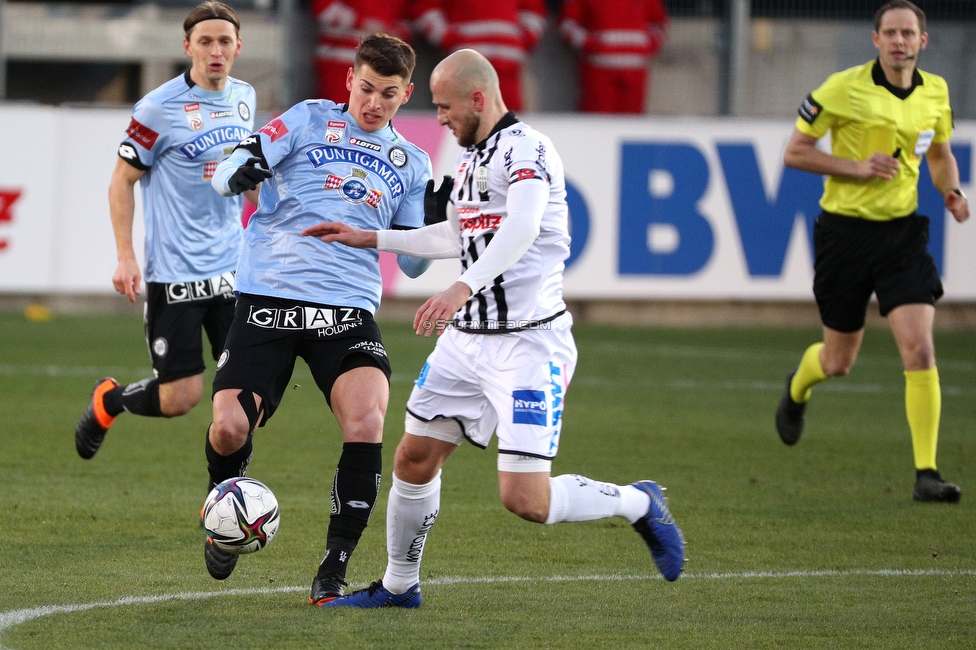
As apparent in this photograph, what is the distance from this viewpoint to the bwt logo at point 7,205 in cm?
1331

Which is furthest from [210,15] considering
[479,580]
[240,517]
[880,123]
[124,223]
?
[880,123]

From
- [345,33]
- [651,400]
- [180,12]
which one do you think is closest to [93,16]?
[180,12]

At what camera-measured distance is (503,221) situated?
461 cm

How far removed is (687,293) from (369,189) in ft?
30.4

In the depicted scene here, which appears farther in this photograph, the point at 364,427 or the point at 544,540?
the point at 544,540

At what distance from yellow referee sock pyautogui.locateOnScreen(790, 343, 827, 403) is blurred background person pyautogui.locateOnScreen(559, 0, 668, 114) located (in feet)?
30.5

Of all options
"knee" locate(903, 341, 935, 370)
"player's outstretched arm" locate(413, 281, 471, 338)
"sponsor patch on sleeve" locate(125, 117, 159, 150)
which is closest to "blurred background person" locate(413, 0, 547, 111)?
"knee" locate(903, 341, 935, 370)

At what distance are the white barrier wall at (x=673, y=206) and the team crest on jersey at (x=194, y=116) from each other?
7272 millimetres

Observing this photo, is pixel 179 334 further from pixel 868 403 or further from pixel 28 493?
pixel 868 403

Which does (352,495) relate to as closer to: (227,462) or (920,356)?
(227,462)

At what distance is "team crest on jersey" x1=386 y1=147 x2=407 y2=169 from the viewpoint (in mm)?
5445

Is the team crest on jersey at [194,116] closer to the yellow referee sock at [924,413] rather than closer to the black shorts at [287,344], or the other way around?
the black shorts at [287,344]

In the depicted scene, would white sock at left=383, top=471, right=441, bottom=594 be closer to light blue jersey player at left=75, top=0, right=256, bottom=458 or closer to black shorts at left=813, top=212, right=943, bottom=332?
light blue jersey player at left=75, top=0, right=256, bottom=458

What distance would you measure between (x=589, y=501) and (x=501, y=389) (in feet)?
1.62
